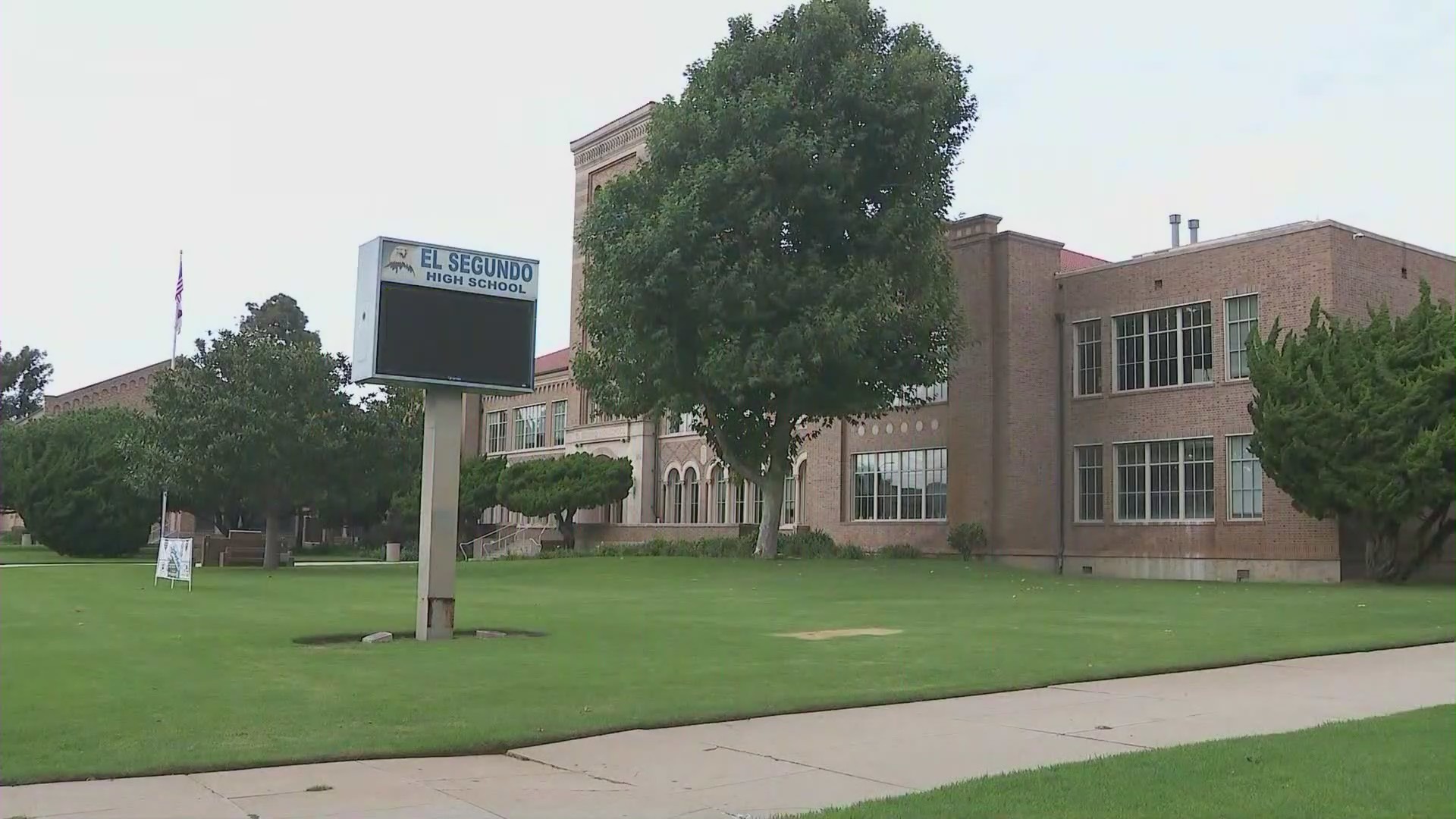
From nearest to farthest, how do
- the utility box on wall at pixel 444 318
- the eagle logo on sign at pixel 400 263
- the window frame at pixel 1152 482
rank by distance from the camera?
the utility box on wall at pixel 444 318 → the eagle logo on sign at pixel 400 263 → the window frame at pixel 1152 482

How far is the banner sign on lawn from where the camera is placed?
27094 millimetres

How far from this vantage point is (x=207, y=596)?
83.7 ft

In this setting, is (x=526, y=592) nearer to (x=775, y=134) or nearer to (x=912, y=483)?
(x=775, y=134)

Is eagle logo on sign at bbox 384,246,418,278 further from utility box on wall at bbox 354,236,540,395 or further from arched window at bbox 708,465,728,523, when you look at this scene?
arched window at bbox 708,465,728,523

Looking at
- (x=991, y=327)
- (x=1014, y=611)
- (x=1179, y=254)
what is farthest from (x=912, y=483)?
(x=1014, y=611)

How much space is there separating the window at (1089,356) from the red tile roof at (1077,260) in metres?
6.99

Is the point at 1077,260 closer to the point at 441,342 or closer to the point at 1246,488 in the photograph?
the point at 1246,488

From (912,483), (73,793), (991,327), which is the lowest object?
(73,793)

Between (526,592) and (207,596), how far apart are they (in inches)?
252

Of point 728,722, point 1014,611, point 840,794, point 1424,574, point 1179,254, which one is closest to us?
point 840,794

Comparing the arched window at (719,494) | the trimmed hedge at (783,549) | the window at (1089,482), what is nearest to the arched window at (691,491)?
the arched window at (719,494)

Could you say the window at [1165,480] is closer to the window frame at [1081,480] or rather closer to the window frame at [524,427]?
the window frame at [1081,480]

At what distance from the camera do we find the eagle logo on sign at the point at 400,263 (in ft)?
62.0

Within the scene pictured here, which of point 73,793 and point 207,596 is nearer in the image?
point 73,793
